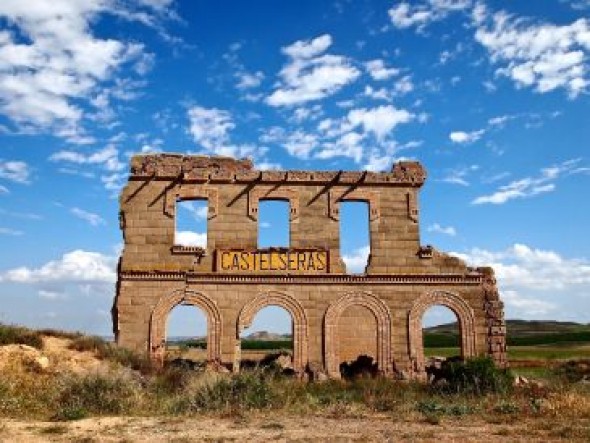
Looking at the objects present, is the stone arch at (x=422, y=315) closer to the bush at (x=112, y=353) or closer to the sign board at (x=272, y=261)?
the sign board at (x=272, y=261)

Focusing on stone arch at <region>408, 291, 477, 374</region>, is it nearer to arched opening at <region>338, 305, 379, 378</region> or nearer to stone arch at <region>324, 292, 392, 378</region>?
stone arch at <region>324, 292, 392, 378</region>

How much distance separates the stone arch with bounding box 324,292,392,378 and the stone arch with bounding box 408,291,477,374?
78 cm

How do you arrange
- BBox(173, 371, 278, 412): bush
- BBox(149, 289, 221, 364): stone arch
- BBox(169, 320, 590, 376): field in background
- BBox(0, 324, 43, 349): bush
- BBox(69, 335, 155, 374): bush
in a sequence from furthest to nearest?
BBox(169, 320, 590, 376): field in background
BBox(149, 289, 221, 364): stone arch
BBox(69, 335, 155, 374): bush
BBox(0, 324, 43, 349): bush
BBox(173, 371, 278, 412): bush

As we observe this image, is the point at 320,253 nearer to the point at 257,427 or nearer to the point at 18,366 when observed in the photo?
the point at 18,366

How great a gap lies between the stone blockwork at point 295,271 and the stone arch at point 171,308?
0.03 metres

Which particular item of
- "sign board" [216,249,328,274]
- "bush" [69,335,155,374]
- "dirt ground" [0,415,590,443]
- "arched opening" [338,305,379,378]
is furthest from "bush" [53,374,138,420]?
"arched opening" [338,305,379,378]

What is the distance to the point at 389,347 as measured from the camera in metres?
20.8

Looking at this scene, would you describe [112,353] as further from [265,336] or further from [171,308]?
[265,336]

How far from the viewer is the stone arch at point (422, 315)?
2077 centimetres

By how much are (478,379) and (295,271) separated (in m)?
7.41

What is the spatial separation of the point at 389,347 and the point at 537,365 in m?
11.7

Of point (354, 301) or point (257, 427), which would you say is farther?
point (354, 301)

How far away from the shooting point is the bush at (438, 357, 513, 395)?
15.2 metres

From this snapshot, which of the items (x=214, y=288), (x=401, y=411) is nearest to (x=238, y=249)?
(x=214, y=288)
